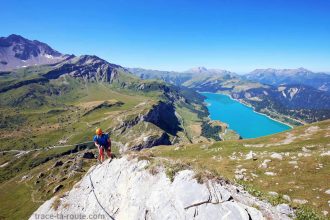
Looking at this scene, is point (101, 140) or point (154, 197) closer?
point (154, 197)

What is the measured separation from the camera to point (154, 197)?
82.0ft

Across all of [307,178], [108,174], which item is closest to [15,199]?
[108,174]

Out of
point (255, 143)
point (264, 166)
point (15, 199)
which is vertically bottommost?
point (15, 199)

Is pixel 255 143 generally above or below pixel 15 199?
above

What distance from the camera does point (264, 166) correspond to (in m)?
48.1

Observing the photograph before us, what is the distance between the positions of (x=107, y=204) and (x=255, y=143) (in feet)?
216

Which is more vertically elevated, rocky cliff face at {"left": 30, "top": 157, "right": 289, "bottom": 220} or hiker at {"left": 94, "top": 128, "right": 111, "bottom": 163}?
hiker at {"left": 94, "top": 128, "right": 111, "bottom": 163}

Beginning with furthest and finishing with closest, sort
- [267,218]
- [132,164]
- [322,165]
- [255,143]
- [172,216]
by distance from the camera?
1. [255,143]
2. [322,165]
3. [132,164]
4. [172,216]
5. [267,218]

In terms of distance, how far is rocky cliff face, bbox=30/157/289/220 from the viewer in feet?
67.4

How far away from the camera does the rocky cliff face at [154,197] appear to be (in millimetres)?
20547

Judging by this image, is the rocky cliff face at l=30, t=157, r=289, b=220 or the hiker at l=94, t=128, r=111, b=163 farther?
the hiker at l=94, t=128, r=111, b=163

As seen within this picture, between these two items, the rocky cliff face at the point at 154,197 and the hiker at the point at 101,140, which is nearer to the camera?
the rocky cliff face at the point at 154,197

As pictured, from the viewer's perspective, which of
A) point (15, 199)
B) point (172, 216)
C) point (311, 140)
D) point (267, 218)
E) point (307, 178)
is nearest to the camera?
point (267, 218)

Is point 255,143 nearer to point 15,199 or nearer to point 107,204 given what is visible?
point 107,204
